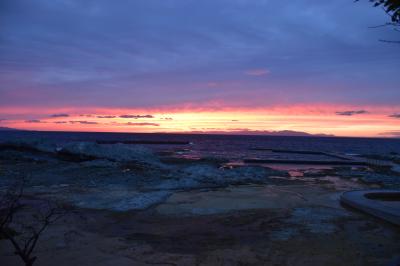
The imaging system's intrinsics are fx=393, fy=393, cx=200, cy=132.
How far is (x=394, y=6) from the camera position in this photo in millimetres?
5926

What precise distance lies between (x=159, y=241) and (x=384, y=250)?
5.61m

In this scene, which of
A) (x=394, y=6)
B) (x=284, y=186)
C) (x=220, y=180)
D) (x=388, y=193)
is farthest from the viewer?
(x=220, y=180)

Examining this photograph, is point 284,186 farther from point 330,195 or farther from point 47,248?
point 47,248

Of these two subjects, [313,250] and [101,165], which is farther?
[101,165]

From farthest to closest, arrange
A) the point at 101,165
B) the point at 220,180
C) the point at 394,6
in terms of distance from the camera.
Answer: the point at 101,165, the point at 220,180, the point at 394,6

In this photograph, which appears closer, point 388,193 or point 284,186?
point 388,193

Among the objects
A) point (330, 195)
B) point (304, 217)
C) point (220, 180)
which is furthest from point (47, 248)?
point (220, 180)

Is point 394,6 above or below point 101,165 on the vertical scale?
above

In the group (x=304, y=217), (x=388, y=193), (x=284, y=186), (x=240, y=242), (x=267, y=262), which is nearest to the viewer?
(x=267, y=262)

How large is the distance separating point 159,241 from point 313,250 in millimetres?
3850

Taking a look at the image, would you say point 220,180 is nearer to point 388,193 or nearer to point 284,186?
point 284,186

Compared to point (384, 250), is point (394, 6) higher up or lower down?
higher up

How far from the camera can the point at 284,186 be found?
21453 millimetres

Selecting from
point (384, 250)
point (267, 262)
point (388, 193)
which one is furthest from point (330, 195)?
point (267, 262)
